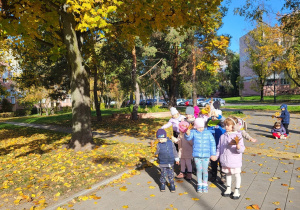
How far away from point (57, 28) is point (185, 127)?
7.76 m

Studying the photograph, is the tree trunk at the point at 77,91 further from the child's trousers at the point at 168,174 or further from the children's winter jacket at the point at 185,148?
the child's trousers at the point at 168,174

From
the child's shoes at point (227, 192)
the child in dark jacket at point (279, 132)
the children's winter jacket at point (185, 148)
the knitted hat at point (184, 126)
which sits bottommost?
the child's shoes at point (227, 192)

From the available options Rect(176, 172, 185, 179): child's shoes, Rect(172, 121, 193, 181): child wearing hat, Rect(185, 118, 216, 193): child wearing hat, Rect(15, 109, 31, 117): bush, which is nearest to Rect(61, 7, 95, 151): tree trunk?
Rect(176, 172, 185, 179): child's shoes

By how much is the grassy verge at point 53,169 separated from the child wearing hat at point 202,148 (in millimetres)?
2246

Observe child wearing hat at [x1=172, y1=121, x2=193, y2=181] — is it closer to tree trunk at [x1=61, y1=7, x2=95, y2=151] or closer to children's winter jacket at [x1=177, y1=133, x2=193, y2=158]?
children's winter jacket at [x1=177, y1=133, x2=193, y2=158]

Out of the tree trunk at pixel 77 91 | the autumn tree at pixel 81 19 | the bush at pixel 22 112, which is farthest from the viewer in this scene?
the bush at pixel 22 112

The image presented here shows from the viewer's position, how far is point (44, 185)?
16.5 ft

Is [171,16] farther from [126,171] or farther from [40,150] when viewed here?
[40,150]

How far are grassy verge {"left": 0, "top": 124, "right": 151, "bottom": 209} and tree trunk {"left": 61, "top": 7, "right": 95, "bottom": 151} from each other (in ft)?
1.72

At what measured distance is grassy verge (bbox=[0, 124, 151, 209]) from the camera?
4535mm

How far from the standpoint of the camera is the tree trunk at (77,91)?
25.8 ft

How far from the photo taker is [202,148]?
4.35 meters

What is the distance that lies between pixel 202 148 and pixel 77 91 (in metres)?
5.41

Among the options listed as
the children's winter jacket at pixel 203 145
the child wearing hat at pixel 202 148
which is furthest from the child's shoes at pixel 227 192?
the children's winter jacket at pixel 203 145
